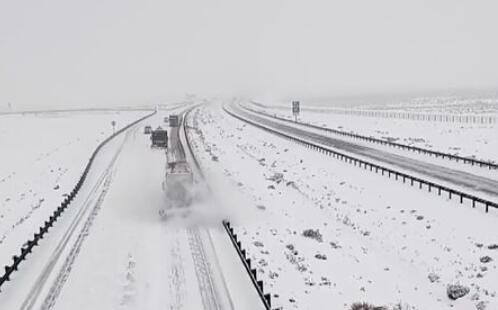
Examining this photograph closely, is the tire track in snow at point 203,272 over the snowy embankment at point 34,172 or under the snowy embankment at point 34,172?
over

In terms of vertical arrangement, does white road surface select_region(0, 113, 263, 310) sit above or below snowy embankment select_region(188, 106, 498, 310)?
above

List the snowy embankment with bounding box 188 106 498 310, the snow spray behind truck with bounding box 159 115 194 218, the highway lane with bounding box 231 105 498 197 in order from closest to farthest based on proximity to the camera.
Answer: the snowy embankment with bounding box 188 106 498 310, the snow spray behind truck with bounding box 159 115 194 218, the highway lane with bounding box 231 105 498 197

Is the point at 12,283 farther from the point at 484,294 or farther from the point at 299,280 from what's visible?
the point at 484,294

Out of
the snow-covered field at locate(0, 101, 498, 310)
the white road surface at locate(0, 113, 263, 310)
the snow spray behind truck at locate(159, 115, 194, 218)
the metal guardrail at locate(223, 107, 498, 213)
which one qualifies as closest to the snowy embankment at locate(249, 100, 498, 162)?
the metal guardrail at locate(223, 107, 498, 213)

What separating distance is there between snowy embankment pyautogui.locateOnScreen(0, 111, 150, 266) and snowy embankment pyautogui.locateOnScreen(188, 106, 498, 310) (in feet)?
35.4

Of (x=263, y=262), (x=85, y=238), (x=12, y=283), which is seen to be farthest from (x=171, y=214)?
(x=12, y=283)

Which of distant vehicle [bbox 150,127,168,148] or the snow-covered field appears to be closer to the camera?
the snow-covered field

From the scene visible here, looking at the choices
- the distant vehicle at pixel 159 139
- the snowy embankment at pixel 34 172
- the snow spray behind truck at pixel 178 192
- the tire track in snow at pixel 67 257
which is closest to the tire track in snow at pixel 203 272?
the snow spray behind truck at pixel 178 192

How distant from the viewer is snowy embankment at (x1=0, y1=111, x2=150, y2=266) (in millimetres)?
27328

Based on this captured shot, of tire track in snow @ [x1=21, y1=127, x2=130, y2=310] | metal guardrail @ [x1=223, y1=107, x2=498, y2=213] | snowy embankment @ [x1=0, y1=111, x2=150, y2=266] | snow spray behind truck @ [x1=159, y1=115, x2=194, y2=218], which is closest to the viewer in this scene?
tire track in snow @ [x1=21, y1=127, x2=130, y2=310]

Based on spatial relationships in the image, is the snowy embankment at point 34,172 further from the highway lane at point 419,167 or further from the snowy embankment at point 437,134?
the snowy embankment at point 437,134

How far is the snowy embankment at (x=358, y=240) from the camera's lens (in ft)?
57.0

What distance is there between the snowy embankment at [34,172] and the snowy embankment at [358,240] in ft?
35.4

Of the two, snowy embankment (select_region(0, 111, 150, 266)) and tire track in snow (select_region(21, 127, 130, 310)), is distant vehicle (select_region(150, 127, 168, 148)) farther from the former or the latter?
tire track in snow (select_region(21, 127, 130, 310))
